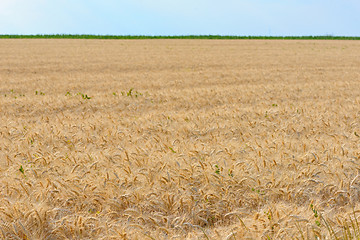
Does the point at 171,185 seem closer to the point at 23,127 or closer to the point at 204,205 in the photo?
the point at 204,205

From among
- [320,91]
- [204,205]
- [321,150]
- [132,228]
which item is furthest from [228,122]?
[320,91]

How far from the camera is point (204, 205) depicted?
3436 mm

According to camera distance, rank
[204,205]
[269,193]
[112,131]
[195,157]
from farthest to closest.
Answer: [112,131] → [195,157] → [269,193] → [204,205]

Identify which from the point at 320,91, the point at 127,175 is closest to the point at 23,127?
the point at 127,175

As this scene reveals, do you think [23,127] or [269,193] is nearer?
[269,193]

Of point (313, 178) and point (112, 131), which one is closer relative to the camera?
point (313, 178)

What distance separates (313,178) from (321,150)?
110 cm

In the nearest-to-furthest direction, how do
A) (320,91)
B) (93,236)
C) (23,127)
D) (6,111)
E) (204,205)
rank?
1. (93,236)
2. (204,205)
3. (23,127)
4. (6,111)
5. (320,91)

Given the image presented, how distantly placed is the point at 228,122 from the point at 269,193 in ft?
11.3

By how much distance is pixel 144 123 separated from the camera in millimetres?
7012

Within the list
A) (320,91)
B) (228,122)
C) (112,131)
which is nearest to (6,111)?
(112,131)

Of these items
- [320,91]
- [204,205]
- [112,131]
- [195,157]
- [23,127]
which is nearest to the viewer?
[204,205]

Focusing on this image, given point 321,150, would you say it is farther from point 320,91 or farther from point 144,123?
point 320,91

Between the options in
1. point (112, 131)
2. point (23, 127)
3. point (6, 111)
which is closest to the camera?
point (112, 131)
